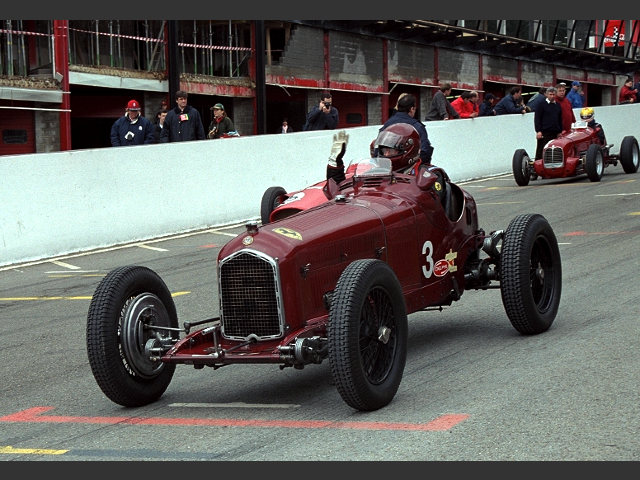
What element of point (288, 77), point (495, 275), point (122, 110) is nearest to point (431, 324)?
point (495, 275)

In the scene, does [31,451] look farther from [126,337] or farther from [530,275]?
[530,275]

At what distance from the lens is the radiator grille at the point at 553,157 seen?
21.0 m

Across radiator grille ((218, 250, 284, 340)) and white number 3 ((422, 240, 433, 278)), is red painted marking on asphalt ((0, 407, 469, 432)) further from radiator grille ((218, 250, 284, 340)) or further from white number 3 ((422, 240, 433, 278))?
white number 3 ((422, 240, 433, 278))

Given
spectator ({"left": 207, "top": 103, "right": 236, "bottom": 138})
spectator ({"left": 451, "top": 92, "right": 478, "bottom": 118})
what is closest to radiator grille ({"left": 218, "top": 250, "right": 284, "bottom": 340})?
spectator ({"left": 207, "top": 103, "right": 236, "bottom": 138})

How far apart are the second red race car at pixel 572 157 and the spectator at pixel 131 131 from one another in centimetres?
693

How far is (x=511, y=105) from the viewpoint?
86.6ft

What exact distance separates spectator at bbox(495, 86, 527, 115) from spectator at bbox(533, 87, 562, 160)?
4987 millimetres

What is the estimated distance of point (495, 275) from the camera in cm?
870

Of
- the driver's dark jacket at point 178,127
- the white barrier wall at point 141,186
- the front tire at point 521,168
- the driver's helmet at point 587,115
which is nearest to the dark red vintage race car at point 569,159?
the front tire at point 521,168

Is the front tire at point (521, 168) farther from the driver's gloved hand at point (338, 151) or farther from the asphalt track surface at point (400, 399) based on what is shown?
the driver's gloved hand at point (338, 151)

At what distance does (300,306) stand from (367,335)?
→ 0.51 metres

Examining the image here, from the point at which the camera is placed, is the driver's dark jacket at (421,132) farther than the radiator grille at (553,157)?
No

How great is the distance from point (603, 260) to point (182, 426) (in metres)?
6.57

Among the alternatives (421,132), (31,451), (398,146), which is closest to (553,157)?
(421,132)
